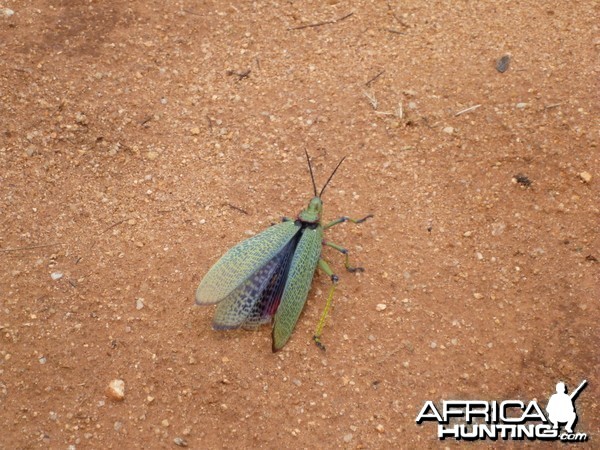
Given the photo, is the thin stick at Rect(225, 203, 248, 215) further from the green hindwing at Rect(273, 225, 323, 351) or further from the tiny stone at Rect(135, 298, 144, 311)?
the tiny stone at Rect(135, 298, 144, 311)

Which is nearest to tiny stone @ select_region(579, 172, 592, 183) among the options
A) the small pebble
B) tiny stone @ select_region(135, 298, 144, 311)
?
the small pebble

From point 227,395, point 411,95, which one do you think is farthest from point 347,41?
point 227,395

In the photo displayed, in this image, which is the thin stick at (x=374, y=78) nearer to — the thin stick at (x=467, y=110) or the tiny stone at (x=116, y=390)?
the thin stick at (x=467, y=110)

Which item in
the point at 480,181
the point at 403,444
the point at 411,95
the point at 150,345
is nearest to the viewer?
the point at 403,444

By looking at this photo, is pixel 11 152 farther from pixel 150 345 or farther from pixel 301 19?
pixel 301 19

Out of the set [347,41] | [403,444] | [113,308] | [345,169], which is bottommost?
[403,444]
